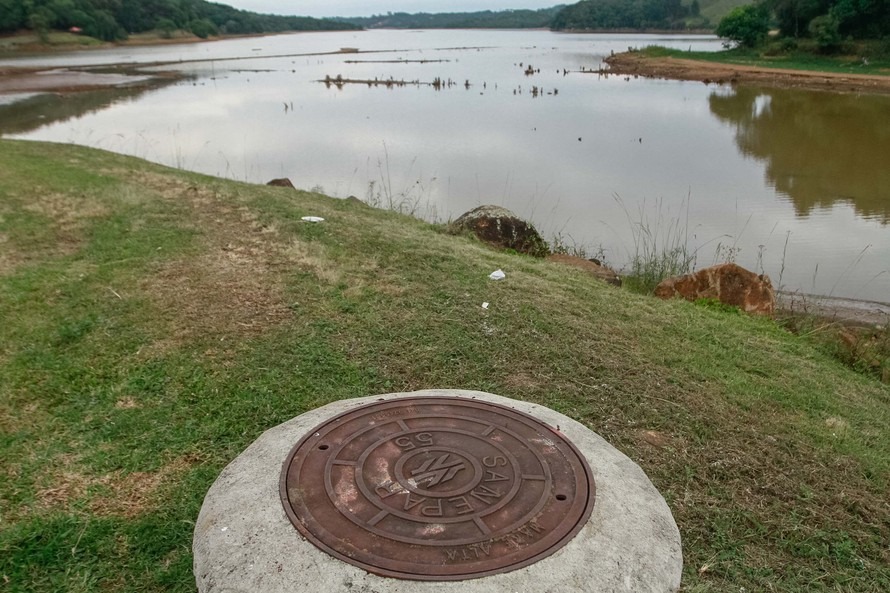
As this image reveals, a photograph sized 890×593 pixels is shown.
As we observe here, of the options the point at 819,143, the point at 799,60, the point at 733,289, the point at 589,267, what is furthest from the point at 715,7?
the point at 733,289

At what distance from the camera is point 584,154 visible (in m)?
13.7

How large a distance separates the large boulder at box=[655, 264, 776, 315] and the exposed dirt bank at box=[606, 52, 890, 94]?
23129mm

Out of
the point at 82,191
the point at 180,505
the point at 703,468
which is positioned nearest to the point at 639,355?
the point at 703,468

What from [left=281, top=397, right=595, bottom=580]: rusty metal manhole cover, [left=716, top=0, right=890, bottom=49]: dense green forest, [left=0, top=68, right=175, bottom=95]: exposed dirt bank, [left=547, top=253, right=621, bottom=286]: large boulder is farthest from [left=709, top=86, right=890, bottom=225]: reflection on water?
[left=0, top=68, right=175, bottom=95]: exposed dirt bank

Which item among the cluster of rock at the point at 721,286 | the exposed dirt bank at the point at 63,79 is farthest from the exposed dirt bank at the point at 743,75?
the exposed dirt bank at the point at 63,79

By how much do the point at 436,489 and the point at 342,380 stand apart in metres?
1.22

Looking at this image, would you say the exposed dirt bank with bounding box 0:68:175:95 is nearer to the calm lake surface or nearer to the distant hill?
the calm lake surface

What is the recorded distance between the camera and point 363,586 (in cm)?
202

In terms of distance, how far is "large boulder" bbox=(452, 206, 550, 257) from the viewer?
7.08m

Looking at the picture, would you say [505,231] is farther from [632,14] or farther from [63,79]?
[632,14]

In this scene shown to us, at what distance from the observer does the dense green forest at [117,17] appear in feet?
172

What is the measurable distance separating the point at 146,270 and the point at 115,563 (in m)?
2.81

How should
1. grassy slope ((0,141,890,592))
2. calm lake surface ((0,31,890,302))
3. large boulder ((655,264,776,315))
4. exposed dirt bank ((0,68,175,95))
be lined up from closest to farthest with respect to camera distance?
grassy slope ((0,141,890,592)) → large boulder ((655,264,776,315)) → calm lake surface ((0,31,890,302)) → exposed dirt bank ((0,68,175,95))

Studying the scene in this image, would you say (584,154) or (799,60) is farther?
(799,60)
